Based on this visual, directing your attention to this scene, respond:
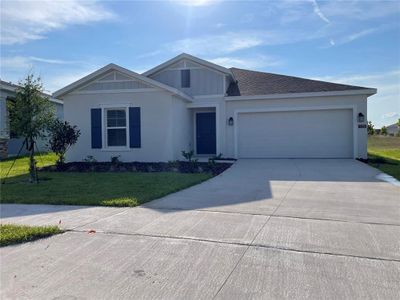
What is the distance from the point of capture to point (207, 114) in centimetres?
1695

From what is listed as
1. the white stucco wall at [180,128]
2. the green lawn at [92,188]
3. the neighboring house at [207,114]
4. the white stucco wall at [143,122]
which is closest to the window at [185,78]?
the neighboring house at [207,114]

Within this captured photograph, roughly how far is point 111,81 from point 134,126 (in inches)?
84.1

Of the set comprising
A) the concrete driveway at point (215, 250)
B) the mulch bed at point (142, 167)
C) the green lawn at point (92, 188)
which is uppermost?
the mulch bed at point (142, 167)

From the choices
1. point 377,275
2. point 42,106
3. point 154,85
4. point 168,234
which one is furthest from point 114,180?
point 377,275

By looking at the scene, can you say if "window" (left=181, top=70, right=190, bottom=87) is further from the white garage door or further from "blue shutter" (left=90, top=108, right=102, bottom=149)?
"blue shutter" (left=90, top=108, right=102, bottom=149)

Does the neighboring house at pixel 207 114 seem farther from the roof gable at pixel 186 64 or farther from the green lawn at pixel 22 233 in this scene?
the green lawn at pixel 22 233

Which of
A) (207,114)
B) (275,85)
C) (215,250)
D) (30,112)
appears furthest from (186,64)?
(215,250)

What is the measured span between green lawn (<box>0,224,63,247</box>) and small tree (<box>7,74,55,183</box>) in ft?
17.8

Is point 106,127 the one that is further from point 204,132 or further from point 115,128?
point 204,132

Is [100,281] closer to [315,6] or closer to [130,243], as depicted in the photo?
[130,243]

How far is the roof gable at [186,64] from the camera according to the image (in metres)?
15.8

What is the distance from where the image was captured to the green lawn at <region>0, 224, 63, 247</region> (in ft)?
15.4

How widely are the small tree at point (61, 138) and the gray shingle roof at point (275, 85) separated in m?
7.34

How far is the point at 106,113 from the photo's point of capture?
46.4 ft
